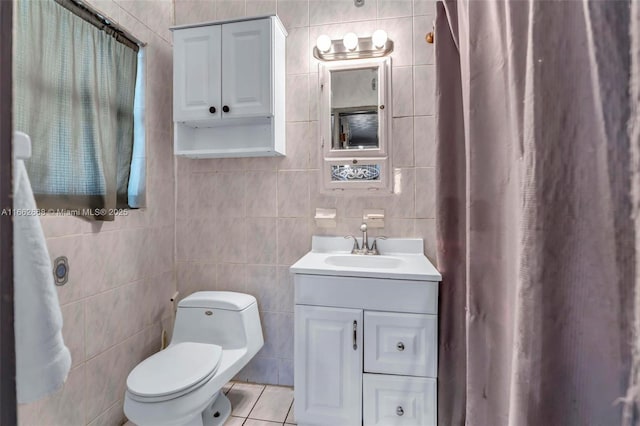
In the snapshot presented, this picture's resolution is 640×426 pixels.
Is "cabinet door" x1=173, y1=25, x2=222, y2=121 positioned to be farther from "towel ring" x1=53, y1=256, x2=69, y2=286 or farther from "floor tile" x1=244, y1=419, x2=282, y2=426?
"floor tile" x1=244, y1=419, x2=282, y2=426

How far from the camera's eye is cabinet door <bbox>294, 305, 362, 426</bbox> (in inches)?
52.4

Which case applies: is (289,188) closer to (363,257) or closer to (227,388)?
(363,257)

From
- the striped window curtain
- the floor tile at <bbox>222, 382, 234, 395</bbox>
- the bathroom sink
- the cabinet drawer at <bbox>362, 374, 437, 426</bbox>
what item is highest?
the striped window curtain

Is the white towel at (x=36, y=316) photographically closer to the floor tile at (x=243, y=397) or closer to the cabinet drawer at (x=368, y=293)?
the cabinet drawer at (x=368, y=293)

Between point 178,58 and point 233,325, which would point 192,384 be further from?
point 178,58

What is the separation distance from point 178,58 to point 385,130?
4.11 ft

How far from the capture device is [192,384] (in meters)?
1.20

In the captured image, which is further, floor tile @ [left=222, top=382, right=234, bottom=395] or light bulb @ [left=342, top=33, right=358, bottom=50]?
floor tile @ [left=222, top=382, right=234, bottom=395]

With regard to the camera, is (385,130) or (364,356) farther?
(385,130)

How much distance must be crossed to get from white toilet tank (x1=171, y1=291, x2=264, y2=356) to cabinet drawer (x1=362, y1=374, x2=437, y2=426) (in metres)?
0.67

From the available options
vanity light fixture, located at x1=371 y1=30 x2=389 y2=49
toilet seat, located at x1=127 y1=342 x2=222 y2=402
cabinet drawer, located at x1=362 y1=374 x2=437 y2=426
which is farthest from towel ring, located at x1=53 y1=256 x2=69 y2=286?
vanity light fixture, located at x1=371 y1=30 x2=389 y2=49

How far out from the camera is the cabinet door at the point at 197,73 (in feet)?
5.44

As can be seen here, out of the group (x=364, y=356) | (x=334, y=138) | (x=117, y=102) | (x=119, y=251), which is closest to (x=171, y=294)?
(x=119, y=251)

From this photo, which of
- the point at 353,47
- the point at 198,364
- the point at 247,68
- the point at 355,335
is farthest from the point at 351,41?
the point at 198,364
